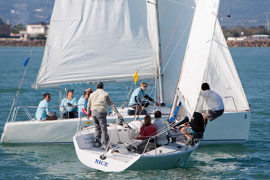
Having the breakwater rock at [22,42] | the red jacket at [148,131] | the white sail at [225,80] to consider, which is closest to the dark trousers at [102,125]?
the red jacket at [148,131]

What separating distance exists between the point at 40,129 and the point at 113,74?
9.28 ft

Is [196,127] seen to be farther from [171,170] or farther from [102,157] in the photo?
[102,157]

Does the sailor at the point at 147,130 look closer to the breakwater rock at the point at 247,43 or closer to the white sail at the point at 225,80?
the white sail at the point at 225,80

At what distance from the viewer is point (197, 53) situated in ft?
43.0

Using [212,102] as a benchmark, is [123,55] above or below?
above

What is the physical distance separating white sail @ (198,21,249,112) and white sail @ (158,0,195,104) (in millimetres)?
1340

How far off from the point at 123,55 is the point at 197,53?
4.74m

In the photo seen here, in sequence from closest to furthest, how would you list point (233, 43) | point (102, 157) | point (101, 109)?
point (102, 157) < point (101, 109) < point (233, 43)

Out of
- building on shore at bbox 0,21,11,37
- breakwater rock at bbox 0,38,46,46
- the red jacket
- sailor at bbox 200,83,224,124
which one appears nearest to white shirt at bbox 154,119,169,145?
the red jacket

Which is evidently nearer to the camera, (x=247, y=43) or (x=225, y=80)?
(x=225, y=80)

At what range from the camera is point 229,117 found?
16.2 m

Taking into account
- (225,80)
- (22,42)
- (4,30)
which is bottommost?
(225,80)

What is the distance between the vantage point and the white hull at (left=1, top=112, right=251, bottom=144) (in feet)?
53.3

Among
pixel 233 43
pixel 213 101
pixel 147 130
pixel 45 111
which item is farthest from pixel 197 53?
pixel 233 43
